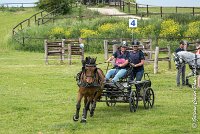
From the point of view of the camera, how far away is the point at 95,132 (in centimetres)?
1271

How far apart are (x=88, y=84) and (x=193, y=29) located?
3255 cm

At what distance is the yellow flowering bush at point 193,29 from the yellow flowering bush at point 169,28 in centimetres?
80

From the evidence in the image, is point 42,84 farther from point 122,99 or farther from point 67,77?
point 122,99

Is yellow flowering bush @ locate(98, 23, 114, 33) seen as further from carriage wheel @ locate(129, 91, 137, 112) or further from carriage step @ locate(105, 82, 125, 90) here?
carriage step @ locate(105, 82, 125, 90)

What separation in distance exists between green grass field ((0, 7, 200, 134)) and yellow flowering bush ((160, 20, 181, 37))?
56.5 ft

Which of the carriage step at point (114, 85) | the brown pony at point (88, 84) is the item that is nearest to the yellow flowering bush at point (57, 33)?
the carriage step at point (114, 85)

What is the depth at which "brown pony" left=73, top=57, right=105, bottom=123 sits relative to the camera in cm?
1373

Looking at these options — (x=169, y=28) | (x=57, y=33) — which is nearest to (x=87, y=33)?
(x=57, y=33)

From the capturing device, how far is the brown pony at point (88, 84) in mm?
13734

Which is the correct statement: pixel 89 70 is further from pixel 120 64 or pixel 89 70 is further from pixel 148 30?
pixel 148 30

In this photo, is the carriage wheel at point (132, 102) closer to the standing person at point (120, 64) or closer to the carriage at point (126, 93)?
the carriage at point (126, 93)

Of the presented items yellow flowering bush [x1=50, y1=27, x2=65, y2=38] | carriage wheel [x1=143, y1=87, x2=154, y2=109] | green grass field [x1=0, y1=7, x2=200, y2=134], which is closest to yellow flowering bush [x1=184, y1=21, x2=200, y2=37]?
yellow flowering bush [x1=50, y1=27, x2=65, y2=38]

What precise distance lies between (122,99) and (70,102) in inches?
102

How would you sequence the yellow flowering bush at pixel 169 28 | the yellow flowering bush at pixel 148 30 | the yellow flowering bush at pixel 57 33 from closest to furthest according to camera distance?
1. the yellow flowering bush at pixel 169 28
2. the yellow flowering bush at pixel 148 30
3. the yellow flowering bush at pixel 57 33
